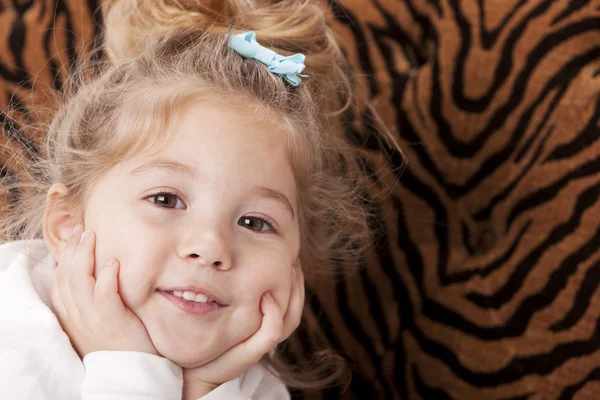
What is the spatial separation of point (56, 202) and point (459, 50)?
831 mm

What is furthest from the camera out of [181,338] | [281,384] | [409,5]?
[409,5]

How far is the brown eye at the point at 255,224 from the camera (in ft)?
3.75

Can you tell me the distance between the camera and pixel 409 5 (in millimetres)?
1581

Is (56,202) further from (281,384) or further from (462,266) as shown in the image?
(462,266)

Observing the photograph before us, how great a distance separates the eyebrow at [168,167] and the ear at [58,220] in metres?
0.16

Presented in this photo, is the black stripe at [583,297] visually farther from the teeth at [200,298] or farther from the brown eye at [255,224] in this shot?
the teeth at [200,298]

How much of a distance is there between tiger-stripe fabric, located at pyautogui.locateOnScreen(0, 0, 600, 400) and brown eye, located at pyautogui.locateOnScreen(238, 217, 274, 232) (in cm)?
43

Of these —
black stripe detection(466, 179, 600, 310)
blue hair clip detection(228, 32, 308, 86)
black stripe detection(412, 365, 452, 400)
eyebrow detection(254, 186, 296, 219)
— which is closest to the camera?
eyebrow detection(254, 186, 296, 219)

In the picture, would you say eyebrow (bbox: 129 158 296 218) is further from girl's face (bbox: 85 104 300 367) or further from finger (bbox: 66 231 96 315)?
finger (bbox: 66 231 96 315)

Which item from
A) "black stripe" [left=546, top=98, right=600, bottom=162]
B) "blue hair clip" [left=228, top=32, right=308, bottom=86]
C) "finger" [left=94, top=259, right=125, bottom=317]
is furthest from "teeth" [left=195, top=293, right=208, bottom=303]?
"black stripe" [left=546, top=98, right=600, bottom=162]

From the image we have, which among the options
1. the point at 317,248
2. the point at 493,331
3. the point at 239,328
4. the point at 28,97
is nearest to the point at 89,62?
the point at 28,97

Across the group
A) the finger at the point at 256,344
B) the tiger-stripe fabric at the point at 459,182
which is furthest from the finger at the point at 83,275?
the tiger-stripe fabric at the point at 459,182

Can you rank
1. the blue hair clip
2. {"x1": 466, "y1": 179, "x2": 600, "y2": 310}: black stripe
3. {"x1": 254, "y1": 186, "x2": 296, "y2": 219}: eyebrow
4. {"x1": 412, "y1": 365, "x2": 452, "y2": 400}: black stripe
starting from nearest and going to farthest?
{"x1": 254, "y1": 186, "x2": 296, "y2": 219}: eyebrow → the blue hair clip → {"x1": 466, "y1": 179, "x2": 600, "y2": 310}: black stripe → {"x1": 412, "y1": 365, "x2": 452, "y2": 400}: black stripe

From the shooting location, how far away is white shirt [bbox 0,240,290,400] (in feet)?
3.39
